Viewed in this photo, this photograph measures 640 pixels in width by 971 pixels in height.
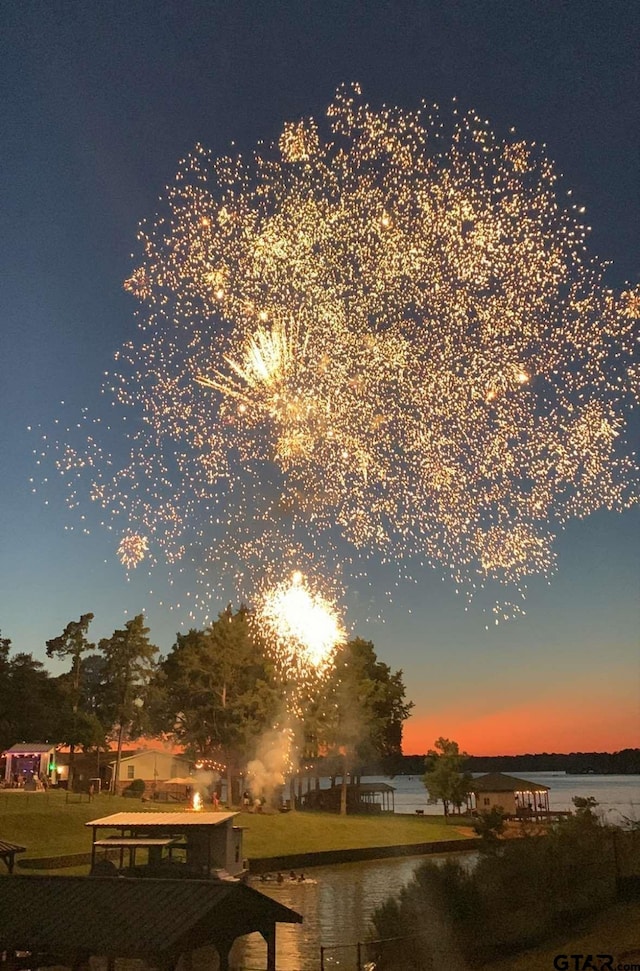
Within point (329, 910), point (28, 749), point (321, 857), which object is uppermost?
point (28, 749)

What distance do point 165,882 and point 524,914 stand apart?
17264 millimetres

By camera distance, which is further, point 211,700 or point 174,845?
point 211,700

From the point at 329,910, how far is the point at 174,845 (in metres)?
8.13

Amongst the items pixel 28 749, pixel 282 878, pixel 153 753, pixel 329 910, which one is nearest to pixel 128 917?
pixel 329 910

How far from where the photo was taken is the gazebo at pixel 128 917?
17250 mm

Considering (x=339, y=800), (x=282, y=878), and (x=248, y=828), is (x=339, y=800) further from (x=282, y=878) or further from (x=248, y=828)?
(x=282, y=878)

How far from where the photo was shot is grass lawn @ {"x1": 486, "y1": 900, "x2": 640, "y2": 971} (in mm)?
26750

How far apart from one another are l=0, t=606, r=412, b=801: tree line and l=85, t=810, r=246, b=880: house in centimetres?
3874

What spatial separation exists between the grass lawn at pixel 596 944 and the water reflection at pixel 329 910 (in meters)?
5.51

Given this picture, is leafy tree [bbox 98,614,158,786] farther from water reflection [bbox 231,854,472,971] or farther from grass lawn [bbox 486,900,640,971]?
grass lawn [bbox 486,900,640,971]

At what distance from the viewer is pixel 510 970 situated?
88.5ft

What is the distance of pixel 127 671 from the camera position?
300 feet

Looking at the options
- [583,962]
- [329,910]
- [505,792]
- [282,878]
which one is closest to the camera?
[583,962]

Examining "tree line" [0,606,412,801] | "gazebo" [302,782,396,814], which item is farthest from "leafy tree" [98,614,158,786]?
"gazebo" [302,782,396,814]
